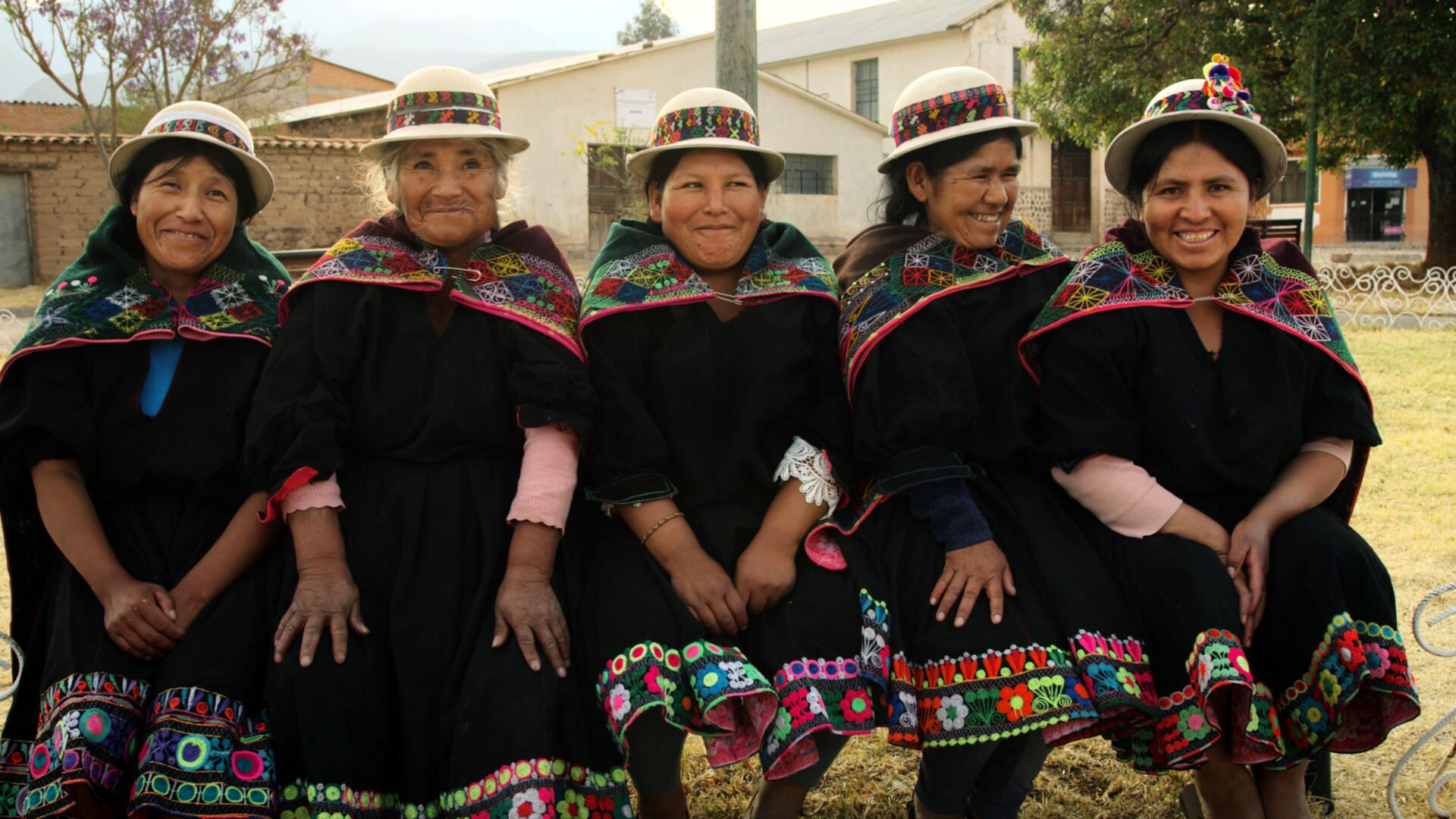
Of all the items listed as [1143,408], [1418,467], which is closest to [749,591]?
[1143,408]

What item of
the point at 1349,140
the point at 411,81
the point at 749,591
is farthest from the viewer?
the point at 1349,140

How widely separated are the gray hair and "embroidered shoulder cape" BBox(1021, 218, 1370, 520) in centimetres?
141

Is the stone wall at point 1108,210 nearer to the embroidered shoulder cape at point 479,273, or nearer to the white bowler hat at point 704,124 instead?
the white bowler hat at point 704,124

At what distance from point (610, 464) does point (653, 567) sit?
270mm

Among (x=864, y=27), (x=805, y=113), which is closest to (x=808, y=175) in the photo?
(x=805, y=113)

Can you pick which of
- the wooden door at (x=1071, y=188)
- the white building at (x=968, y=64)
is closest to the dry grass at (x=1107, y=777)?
the white building at (x=968, y=64)

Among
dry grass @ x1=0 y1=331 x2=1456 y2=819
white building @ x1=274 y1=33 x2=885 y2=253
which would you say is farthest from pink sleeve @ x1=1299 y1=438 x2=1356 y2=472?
white building @ x1=274 y1=33 x2=885 y2=253

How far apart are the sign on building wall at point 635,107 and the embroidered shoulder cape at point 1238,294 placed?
65.8 feet

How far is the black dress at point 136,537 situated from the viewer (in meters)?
2.30

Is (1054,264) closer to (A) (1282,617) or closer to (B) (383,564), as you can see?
(A) (1282,617)

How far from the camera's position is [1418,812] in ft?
9.52

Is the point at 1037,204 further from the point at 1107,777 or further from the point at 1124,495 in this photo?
the point at 1124,495

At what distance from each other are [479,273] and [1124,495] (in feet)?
5.37

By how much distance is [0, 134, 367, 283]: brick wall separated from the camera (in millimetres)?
18797
